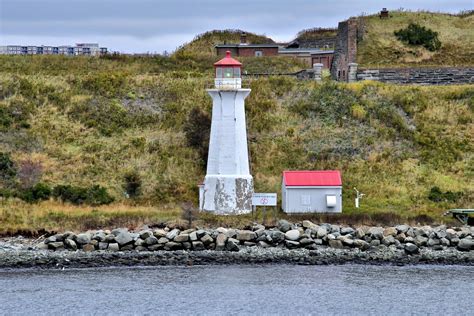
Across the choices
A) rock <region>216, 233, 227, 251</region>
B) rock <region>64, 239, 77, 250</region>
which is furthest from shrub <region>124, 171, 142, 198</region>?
rock <region>216, 233, 227, 251</region>

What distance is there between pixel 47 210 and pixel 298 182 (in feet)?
29.3

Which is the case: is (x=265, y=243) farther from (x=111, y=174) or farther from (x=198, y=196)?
(x=111, y=174)

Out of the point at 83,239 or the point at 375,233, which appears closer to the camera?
the point at 83,239

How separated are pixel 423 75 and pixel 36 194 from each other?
2288cm

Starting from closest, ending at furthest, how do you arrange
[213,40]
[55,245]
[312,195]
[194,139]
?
1. [55,245]
2. [312,195]
3. [194,139]
4. [213,40]

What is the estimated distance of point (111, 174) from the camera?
141ft

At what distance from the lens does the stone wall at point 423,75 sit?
2136 inches

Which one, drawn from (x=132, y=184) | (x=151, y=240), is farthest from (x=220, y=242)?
(x=132, y=184)

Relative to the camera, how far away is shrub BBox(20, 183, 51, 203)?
130ft

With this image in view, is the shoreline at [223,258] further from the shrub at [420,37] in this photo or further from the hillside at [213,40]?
the hillside at [213,40]

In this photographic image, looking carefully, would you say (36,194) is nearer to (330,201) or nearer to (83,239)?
(83,239)

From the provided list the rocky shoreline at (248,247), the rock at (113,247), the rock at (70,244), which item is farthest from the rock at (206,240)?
the rock at (70,244)

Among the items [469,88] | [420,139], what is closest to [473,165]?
[420,139]

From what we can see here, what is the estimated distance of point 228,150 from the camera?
38.3 meters
